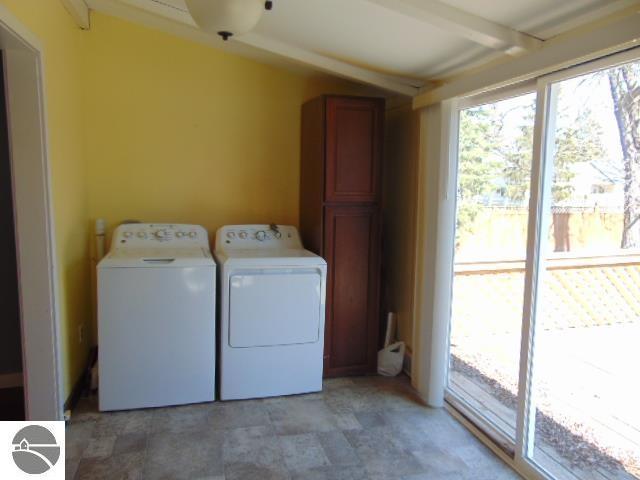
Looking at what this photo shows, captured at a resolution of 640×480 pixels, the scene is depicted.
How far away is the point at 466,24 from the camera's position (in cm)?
208

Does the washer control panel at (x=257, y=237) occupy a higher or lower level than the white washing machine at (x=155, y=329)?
higher

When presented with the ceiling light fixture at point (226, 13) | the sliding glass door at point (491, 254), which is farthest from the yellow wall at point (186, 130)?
the ceiling light fixture at point (226, 13)

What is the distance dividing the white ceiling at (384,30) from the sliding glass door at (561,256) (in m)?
0.25

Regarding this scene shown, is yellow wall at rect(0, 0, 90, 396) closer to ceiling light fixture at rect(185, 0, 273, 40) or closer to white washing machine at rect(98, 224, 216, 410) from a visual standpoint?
white washing machine at rect(98, 224, 216, 410)

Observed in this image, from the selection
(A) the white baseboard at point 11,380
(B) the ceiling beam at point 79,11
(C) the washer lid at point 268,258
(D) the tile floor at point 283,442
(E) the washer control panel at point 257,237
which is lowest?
(D) the tile floor at point 283,442

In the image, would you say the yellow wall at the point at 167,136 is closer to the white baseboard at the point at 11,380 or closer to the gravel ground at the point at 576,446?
the white baseboard at the point at 11,380

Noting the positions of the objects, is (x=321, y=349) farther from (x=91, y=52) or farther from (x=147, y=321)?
(x=91, y=52)

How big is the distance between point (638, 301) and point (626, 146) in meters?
0.60

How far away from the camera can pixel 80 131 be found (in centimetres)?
311

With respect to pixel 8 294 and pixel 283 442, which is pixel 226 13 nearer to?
pixel 283 442

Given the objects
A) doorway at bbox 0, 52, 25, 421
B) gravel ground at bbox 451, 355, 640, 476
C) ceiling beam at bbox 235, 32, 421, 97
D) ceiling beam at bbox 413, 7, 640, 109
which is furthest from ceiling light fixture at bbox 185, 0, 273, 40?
→ gravel ground at bbox 451, 355, 640, 476

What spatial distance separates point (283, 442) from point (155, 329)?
0.98m

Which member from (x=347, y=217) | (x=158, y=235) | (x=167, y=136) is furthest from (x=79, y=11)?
(x=347, y=217)

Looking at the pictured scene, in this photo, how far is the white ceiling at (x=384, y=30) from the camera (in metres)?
1.96
